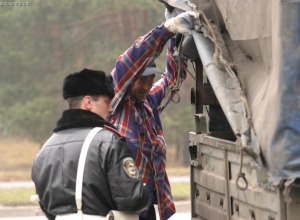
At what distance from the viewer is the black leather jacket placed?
2.56 m

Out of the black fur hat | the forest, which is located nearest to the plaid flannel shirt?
the black fur hat

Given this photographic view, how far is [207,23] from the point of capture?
3.14 m

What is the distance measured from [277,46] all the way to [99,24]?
16.5 metres

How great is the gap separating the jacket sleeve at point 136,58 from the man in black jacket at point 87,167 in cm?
77

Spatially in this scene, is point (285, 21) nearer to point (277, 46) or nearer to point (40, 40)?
point (277, 46)

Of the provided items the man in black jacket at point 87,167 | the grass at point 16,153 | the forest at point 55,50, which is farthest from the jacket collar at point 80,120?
the grass at point 16,153

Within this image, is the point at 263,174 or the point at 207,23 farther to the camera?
the point at 207,23

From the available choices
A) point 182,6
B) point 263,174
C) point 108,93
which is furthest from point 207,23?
point 263,174

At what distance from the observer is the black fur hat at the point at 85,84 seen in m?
2.79

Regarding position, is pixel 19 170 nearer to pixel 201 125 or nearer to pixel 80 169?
pixel 201 125

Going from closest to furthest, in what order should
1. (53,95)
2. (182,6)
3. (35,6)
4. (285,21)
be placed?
(285,21), (182,6), (35,6), (53,95)

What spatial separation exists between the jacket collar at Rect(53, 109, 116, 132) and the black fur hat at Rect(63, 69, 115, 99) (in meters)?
0.11

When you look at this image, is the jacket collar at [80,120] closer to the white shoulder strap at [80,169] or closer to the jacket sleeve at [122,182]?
the white shoulder strap at [80,169]

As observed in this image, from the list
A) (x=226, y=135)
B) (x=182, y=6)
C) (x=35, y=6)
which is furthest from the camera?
(x=35, y=6)
